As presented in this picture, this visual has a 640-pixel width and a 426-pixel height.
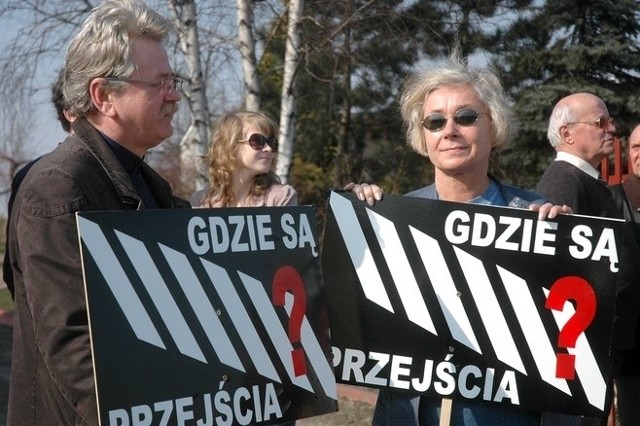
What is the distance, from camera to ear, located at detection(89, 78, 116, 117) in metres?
2.55

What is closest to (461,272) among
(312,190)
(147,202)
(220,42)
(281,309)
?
(281,309)

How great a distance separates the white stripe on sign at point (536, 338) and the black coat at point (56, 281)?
1.26m

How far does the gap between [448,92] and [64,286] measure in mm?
1492

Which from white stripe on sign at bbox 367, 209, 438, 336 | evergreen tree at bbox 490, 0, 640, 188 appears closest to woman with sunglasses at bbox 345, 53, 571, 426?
white stripe on sign at bbox 367, 209, 438, 336

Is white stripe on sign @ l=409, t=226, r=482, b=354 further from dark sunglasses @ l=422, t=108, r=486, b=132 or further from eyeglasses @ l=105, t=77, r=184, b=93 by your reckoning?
eyeglasses @ l=105, t=77, r=184, b=93

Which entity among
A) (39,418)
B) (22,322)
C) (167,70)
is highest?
(167,70)

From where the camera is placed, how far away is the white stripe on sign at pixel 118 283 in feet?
7.75

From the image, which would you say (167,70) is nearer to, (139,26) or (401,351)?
(139,26)

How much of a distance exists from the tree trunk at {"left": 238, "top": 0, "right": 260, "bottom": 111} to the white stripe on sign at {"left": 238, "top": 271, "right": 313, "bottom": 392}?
952 cm

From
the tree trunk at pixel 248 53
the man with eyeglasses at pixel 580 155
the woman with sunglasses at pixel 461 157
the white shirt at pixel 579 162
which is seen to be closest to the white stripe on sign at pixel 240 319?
the woman with sunglasses at pixel 461 157

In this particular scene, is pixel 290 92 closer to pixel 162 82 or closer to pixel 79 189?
pixel 162 82

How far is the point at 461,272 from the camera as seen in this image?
3.06 meters

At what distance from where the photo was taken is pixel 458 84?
3275mm

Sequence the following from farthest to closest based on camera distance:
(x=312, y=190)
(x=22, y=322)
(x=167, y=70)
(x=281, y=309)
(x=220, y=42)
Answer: (x=312, y=190), (x=220, y=42), (x=281, y=309), (x=167, y=70), (x=22, y=322)
